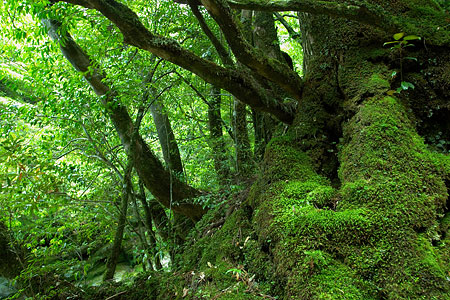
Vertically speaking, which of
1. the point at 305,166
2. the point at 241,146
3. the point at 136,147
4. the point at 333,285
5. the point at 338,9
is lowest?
the point at 333,285

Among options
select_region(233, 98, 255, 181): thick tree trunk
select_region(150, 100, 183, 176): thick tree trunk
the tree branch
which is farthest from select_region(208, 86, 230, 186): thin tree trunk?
the tree branch

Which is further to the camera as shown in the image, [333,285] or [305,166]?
[305,166]

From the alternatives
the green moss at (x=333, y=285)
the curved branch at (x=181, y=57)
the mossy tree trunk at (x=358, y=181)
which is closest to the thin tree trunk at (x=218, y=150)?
the curved branch at (x=181, y=57)

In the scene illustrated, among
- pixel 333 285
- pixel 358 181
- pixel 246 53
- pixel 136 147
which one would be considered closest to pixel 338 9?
pixel 246 53

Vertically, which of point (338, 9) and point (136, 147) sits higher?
point (338, 9)

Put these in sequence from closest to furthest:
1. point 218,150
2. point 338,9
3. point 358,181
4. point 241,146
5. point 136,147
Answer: point 358,181, point 338,9, point 136,147, point 241,146, point 218,150

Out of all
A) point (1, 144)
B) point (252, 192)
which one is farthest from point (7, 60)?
point (252, 192)

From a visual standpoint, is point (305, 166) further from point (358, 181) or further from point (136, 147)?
point (136, 147)

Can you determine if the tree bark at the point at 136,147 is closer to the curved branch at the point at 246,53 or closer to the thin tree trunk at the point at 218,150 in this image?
the thin tree trunk at the point at 218,150

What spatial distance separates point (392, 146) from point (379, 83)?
0.81 meters

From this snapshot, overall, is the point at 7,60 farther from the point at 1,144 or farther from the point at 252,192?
the point at 252,192

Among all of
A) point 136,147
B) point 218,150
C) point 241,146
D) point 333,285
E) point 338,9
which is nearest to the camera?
point 333,285

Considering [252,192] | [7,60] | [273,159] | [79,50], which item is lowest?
[252,192]

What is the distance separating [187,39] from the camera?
211 inches
